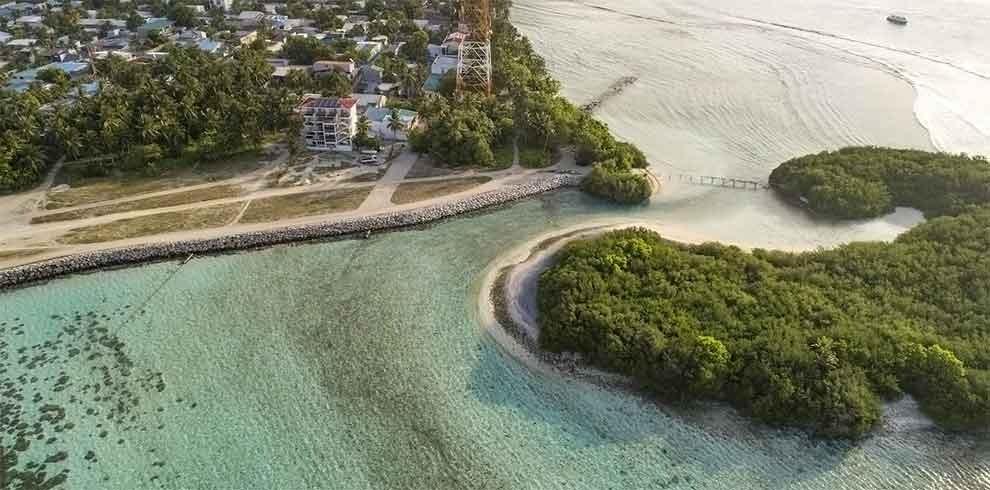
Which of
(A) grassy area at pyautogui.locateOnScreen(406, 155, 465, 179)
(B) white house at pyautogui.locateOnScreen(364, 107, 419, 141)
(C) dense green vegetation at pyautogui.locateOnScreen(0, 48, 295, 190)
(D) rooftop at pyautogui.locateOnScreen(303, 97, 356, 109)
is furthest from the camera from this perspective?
(B) white house at pyautogui.locateOnScreen(364, 107, 419, 141)

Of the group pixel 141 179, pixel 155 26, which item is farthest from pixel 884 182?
pixel 155 26

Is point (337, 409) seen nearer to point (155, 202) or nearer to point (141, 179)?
point (155, 202)

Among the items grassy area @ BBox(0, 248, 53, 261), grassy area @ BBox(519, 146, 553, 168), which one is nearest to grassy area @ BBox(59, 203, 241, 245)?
grassy area @ BBox(0, 248, 53, 261)

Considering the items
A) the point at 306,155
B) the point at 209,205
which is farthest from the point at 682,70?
the point at 209,205

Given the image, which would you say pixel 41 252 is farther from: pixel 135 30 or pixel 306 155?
pixel 135 30

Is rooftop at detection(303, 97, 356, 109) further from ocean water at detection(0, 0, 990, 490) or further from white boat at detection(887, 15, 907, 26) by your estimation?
white boat at detection(887, 15, 907, 26)

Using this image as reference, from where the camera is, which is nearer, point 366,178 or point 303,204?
point 303,204
